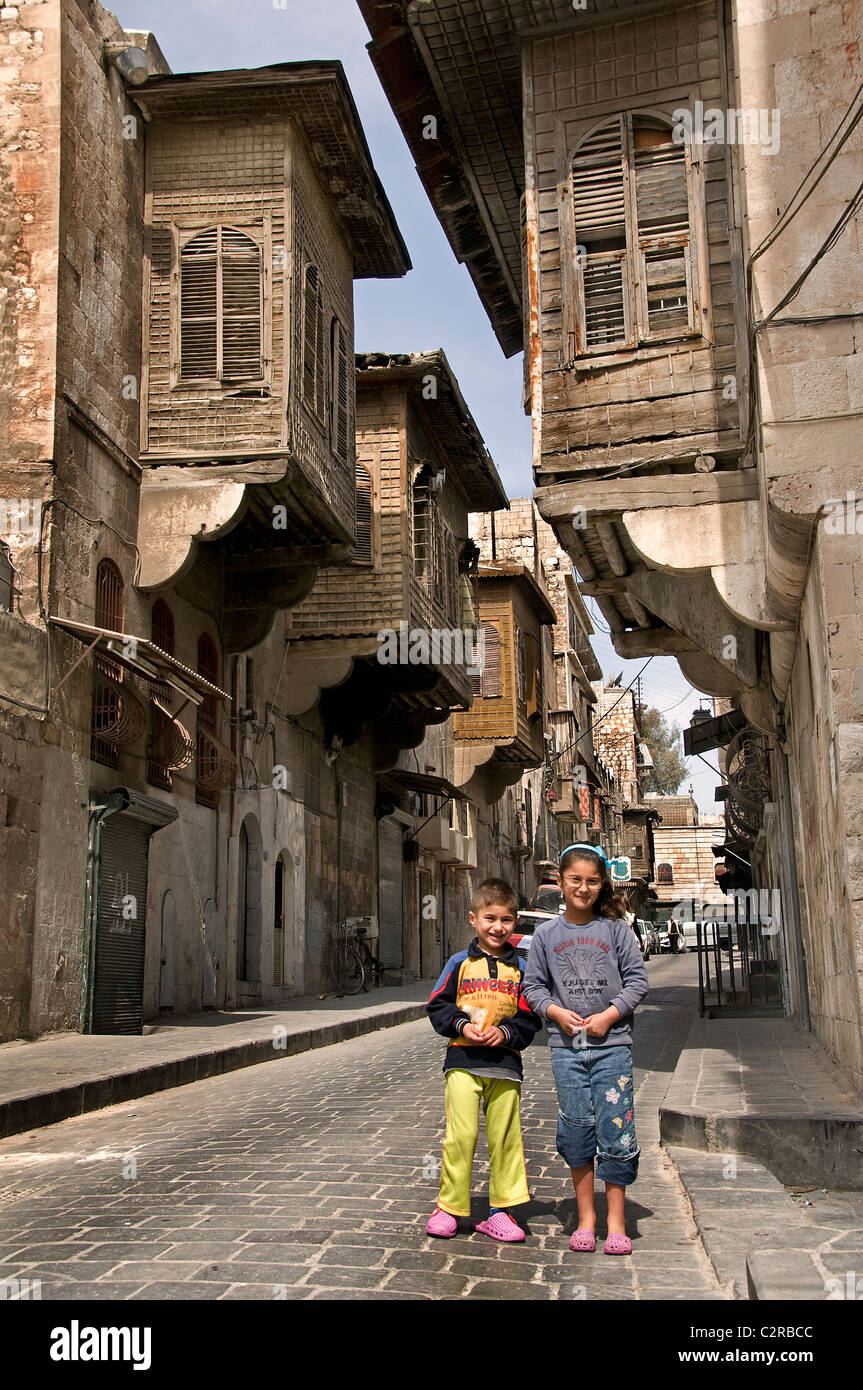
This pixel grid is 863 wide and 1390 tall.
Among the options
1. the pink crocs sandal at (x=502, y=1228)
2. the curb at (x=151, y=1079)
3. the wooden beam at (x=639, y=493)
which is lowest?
the curb at (x=151, y=1079)

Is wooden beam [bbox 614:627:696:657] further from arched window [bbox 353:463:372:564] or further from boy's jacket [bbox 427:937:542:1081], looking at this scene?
boy's jacket [bbox 427:937:542:1081]

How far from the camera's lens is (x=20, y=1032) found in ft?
36.4

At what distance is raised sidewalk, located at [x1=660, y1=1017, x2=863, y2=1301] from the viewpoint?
3725mm

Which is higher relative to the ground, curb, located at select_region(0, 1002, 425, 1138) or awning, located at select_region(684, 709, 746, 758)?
awning, located at select_region(684, 709, 746, 758)

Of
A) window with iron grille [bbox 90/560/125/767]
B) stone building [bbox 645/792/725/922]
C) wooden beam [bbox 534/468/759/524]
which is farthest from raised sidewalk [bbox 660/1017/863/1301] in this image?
stone building [bbox 645/792/725/922]

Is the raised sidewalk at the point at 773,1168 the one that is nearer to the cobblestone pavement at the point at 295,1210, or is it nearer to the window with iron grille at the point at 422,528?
the cobblestone pavement at the point at 295,1210

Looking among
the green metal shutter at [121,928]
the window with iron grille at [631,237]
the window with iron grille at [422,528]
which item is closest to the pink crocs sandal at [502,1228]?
the green metal shutter at [121,928]

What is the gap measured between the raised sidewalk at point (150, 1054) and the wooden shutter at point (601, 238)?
733cm

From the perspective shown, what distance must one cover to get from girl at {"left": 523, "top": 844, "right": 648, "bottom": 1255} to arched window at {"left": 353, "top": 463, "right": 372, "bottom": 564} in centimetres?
1631

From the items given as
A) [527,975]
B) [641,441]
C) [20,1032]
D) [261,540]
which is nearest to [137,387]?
[261,540]

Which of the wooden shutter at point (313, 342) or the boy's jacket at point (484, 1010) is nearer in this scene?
the boy's jacket at point (484, 1010)

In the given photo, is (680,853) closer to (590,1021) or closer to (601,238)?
(601,238)

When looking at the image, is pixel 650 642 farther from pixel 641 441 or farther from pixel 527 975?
pixel 527 975

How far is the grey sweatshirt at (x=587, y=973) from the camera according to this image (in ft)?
15.1
